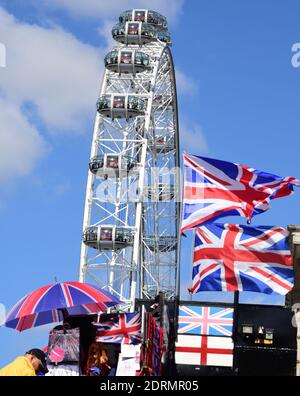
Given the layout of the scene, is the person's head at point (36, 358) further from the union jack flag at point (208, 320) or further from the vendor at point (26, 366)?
the union jack flag at point (208, 320)

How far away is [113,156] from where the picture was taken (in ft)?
186

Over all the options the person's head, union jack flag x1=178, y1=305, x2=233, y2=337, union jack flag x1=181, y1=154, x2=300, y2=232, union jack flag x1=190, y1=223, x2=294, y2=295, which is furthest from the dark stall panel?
the person's head

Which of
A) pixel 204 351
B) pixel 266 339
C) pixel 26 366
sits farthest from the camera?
pixel 204 351

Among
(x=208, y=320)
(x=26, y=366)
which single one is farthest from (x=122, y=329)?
(x=26, y=366)

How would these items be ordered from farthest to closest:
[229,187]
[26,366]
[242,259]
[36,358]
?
1. [229,187]
2. [242,259]
3. [36,358]
4. [26,366]

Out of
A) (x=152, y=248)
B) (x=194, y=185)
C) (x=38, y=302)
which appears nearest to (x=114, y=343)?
(x=38, y=302)

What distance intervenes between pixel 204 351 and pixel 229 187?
155 inches

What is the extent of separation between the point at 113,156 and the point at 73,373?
141 feet

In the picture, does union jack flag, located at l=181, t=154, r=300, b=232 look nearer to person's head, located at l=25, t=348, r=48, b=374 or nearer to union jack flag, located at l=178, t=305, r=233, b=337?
union jack flag, located at l=178, t=305, r=233, b=337

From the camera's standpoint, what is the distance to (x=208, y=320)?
54.6 ft

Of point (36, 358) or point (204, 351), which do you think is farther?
point (204, 351)

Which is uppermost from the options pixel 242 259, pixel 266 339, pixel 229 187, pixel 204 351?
pixel 229 187

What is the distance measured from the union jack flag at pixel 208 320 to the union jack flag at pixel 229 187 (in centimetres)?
279

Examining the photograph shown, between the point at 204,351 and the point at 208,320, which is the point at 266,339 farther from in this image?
the point at 204,351
